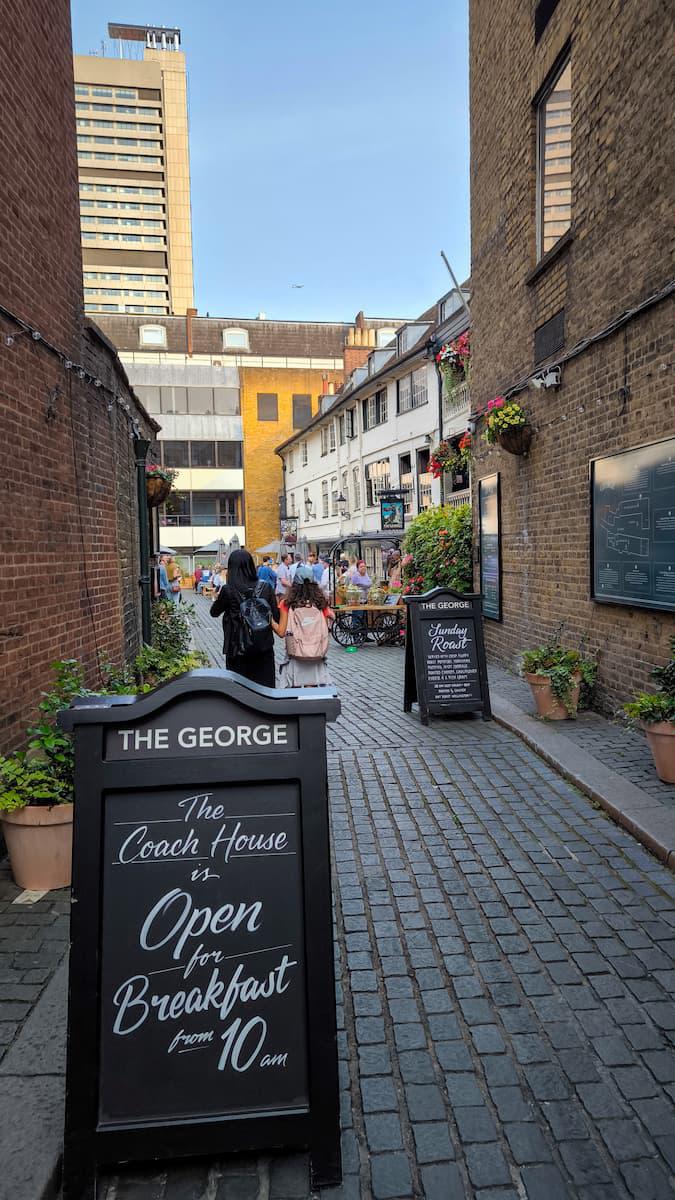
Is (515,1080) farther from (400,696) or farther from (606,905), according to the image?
(400,696)

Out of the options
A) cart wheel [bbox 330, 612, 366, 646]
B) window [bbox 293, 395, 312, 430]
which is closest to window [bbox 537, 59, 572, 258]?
cart wheel [bbox 330, 612, 366, 646]

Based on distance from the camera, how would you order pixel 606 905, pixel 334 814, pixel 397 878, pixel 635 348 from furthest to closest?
pixel 635 348, pixel 334 814, pixel 397 878, pixel 606 905

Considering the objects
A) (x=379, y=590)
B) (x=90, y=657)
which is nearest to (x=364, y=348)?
(x=379, y=590)

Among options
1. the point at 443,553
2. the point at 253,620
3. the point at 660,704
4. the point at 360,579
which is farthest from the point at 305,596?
the point at 360,579

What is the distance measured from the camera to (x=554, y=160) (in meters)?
8.32

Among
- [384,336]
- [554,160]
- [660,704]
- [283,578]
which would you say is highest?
[384,336]

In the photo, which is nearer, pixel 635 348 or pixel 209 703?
pixel 209 703

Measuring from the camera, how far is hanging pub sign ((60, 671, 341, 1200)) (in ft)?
6.98

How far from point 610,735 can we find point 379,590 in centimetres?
854

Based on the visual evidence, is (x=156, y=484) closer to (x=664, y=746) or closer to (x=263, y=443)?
(x=664, y=746)

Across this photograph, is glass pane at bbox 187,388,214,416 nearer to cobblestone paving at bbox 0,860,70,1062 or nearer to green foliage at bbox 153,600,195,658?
green foliage at bbox 153,600,195,658

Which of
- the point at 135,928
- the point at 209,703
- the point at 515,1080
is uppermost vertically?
the point at 209,703

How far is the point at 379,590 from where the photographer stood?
14.7m

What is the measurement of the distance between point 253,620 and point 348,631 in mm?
8213
